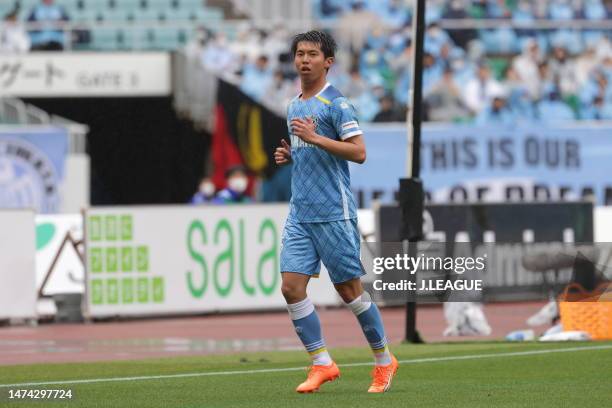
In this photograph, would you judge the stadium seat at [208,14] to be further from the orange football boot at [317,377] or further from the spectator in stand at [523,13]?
the orange football boot at [317,377]

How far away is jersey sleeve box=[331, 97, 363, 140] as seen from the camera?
8.91 meters

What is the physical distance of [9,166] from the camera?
83.1ft

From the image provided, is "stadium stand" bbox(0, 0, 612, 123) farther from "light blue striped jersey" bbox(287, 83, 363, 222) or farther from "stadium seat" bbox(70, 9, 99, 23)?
"light blue striped jersey" bbox(287, 83, 363, 222)

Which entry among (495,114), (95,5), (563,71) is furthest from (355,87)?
(95,5)

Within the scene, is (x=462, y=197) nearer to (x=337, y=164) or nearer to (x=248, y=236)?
(x=248, y=236)

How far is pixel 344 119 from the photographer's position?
896 cm

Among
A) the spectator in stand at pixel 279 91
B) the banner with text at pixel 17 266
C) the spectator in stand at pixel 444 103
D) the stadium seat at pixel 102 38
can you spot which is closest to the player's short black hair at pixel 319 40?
the banner with text at pixel 17 266

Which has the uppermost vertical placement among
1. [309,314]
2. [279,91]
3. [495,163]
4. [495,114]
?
[279,91]

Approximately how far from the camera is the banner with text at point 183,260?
19.3 m

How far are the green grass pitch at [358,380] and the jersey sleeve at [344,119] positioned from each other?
5.19ft

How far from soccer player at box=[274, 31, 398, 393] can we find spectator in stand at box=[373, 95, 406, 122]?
57.5ft

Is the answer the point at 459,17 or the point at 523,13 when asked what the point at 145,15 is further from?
the point at 523,13

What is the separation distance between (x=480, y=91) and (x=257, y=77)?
169 inches

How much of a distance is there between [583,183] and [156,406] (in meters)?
18.2
